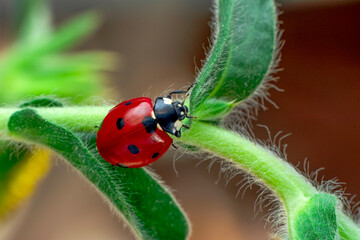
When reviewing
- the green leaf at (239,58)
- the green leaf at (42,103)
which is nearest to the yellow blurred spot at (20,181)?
the green leaf at (42,103)

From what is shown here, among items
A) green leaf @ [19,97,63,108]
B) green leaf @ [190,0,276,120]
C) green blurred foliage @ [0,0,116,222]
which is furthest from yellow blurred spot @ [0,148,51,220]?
green leaf @ [190,0,276,120]

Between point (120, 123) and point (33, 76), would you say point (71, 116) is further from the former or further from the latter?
point (33, 76)

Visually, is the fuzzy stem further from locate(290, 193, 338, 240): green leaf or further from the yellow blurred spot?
the yellow blurred spot

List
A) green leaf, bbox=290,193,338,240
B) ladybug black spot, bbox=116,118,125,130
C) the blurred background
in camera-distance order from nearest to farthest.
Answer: green leaf, bbox=290,193,338,240 < ladybug black spot, bbox=116,118,125,130 < the blurred background

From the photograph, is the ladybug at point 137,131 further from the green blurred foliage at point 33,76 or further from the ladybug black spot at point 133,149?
the green blurred foliage at point 33,76

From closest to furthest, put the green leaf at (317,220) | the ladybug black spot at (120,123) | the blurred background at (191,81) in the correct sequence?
the green leaf at (317,220) → the ladybug black spot at (120,123) → the blurred background at (191,81)

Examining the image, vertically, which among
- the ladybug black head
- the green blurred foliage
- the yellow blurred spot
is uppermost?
the ladybug black head

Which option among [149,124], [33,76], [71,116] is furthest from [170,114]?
[33,76]
